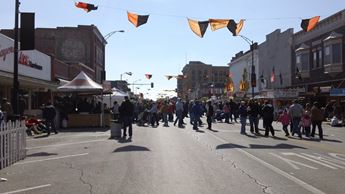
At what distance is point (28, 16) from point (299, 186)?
12247mm

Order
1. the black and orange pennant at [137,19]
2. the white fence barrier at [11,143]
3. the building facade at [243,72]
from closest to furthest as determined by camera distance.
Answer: the white fence barrier at [11,143] → the black and orange pennant at [137,19] → the building facade at [243,72]

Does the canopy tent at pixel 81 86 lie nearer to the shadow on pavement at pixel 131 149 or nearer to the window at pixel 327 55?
the shadow on pavement at pixel 131 149

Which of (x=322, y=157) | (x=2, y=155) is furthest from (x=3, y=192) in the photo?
(x=322, y=157)

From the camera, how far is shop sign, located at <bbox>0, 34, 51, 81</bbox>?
28.4 m

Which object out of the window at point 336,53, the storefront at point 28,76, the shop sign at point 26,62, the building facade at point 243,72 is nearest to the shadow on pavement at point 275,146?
the storefront at point 28,76

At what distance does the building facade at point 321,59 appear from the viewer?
42.6m

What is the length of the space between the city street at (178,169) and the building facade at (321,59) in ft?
85.2

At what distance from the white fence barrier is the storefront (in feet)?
30.5

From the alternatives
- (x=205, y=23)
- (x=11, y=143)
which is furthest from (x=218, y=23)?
(x=11, y=143)

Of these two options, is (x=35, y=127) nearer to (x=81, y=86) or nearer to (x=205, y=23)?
(x=81, y=86)

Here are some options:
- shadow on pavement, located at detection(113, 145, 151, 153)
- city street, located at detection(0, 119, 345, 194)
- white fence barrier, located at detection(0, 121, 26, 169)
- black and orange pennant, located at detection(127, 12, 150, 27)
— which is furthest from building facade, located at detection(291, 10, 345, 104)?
white fence barrier, located at detection(0, 121, 26, 169)

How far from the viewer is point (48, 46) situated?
52.9m

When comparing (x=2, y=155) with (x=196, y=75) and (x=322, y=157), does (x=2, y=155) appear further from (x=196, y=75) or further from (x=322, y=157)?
(x=196, y=75)

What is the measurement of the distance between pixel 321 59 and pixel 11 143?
121 ft
